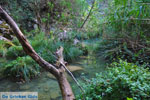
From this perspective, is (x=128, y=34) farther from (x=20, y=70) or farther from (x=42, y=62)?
(x=42, y=62)

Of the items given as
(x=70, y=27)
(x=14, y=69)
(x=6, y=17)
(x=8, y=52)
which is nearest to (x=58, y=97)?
(x=14, y=69)

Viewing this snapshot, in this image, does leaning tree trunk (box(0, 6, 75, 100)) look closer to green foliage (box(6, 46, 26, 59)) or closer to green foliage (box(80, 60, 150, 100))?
green foliage (box(80, 60, 150, 100))

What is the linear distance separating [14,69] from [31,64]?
459mm

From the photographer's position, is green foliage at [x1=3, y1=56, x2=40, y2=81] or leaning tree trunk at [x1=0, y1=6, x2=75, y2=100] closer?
leaning tree trunk at [x1=0, y1=6, x2=75, y2=100]

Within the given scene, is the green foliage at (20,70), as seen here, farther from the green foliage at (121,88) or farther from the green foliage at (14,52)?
the green foliage at (121,88)

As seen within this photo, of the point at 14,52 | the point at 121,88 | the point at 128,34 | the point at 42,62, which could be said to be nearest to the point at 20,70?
the point at 14,52

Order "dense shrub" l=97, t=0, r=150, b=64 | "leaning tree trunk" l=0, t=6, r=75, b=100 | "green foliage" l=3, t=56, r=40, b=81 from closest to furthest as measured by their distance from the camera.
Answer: "leaning tree trunk" l=0, t=6, r=75, b=100 → "green foliage" l=3, t=56, r=40, b=81 → "dense shrub" l=97, t=0, r=150, b=64

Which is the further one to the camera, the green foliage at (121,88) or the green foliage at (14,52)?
the green foliage at (14,52)

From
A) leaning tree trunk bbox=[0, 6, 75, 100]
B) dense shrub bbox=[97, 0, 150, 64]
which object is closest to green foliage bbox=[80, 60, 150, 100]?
leaning tree trunk bbox=[0, 6, 75, 100]

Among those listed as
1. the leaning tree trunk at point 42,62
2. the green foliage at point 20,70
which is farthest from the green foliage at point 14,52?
the leaning tree trunk at point 42,62

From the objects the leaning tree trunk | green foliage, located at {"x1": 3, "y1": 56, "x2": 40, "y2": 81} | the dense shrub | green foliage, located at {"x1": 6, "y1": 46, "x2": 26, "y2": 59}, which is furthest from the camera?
green foliage, located at {"x1": 6, "y1": 46, "x2": 26, "y2": 59}

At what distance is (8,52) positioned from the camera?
504cm

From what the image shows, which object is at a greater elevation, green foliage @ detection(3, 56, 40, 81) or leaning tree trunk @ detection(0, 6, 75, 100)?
leaning tree trunk @ detection(0, 6, 75, 100)

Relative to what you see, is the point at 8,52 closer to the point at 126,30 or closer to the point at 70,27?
the point at 70,27
